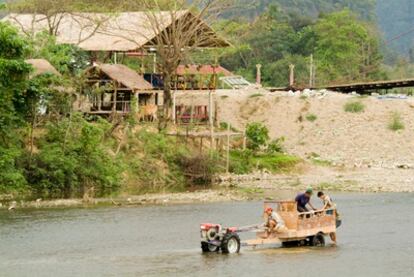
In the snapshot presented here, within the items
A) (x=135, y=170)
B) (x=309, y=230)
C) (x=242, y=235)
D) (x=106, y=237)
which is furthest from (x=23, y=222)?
(x=135, y=170)

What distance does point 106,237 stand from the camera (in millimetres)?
37125

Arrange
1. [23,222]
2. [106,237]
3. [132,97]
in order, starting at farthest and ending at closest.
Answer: [132,97] < [23,222] < [106,237]

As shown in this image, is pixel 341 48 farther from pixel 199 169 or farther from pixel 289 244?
pixel 289 244

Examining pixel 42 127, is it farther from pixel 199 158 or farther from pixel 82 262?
pixel 82 262

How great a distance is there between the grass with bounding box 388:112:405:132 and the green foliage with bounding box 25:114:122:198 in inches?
722

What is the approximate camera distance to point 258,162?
192 feet

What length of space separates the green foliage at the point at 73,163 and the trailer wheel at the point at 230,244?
16.8m

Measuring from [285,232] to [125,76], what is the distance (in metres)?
27.8

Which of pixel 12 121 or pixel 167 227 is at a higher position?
pixel 12 121

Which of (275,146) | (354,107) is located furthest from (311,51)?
(275,146)

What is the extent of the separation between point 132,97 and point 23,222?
20.3m

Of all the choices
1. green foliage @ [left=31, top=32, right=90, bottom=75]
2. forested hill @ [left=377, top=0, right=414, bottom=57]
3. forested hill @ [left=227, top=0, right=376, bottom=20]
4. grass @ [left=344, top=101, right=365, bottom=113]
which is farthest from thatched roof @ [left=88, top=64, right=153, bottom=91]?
forested hill @ [left=377, top=0, right=414, bottom=57]

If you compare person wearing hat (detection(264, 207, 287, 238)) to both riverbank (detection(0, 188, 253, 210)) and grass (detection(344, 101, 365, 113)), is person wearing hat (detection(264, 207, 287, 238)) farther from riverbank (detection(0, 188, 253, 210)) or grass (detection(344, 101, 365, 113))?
grass (detection(344, 101, 365, 113))

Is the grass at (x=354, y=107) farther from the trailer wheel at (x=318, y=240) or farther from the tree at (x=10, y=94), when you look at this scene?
the trailer wheel at (x=318, y=240)
